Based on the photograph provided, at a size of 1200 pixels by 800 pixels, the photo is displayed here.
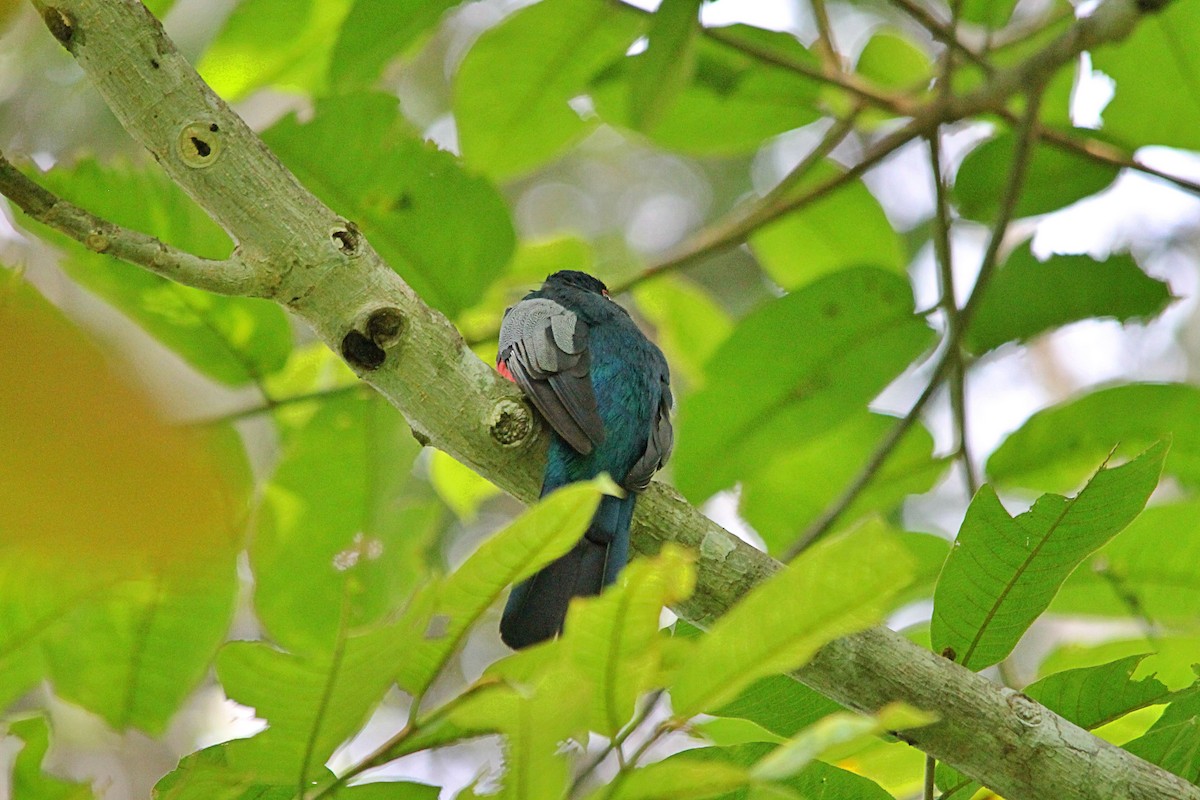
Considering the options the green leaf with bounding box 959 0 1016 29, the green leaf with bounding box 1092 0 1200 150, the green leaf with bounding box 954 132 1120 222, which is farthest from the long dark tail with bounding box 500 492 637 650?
the green leaf with bounding box 1092 0 1200 150

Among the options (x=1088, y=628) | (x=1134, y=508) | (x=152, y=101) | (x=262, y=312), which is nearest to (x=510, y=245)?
(x=262, y=312)

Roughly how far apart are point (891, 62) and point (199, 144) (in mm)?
2519

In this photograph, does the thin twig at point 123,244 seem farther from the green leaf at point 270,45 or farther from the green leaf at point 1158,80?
the green leaf at point 1158,80

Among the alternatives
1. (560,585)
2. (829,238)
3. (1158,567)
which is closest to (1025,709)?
(560,585)

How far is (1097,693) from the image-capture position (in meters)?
1.86

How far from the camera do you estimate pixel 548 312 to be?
302 cm

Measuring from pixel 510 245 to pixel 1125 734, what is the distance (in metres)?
1.73

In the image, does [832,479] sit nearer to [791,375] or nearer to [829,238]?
[791,375]

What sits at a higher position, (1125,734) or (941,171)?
(941,171)

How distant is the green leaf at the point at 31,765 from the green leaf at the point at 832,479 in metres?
1.82

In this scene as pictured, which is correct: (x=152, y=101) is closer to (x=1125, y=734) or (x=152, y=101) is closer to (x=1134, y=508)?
(x=1134, y=508)

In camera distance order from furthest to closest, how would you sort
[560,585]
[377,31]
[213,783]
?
1. [377,31]
2. [560,585]
3. [213,783]

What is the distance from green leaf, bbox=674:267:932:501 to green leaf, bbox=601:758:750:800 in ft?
6.01

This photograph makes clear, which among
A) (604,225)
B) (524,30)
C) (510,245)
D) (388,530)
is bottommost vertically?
(388,530)
